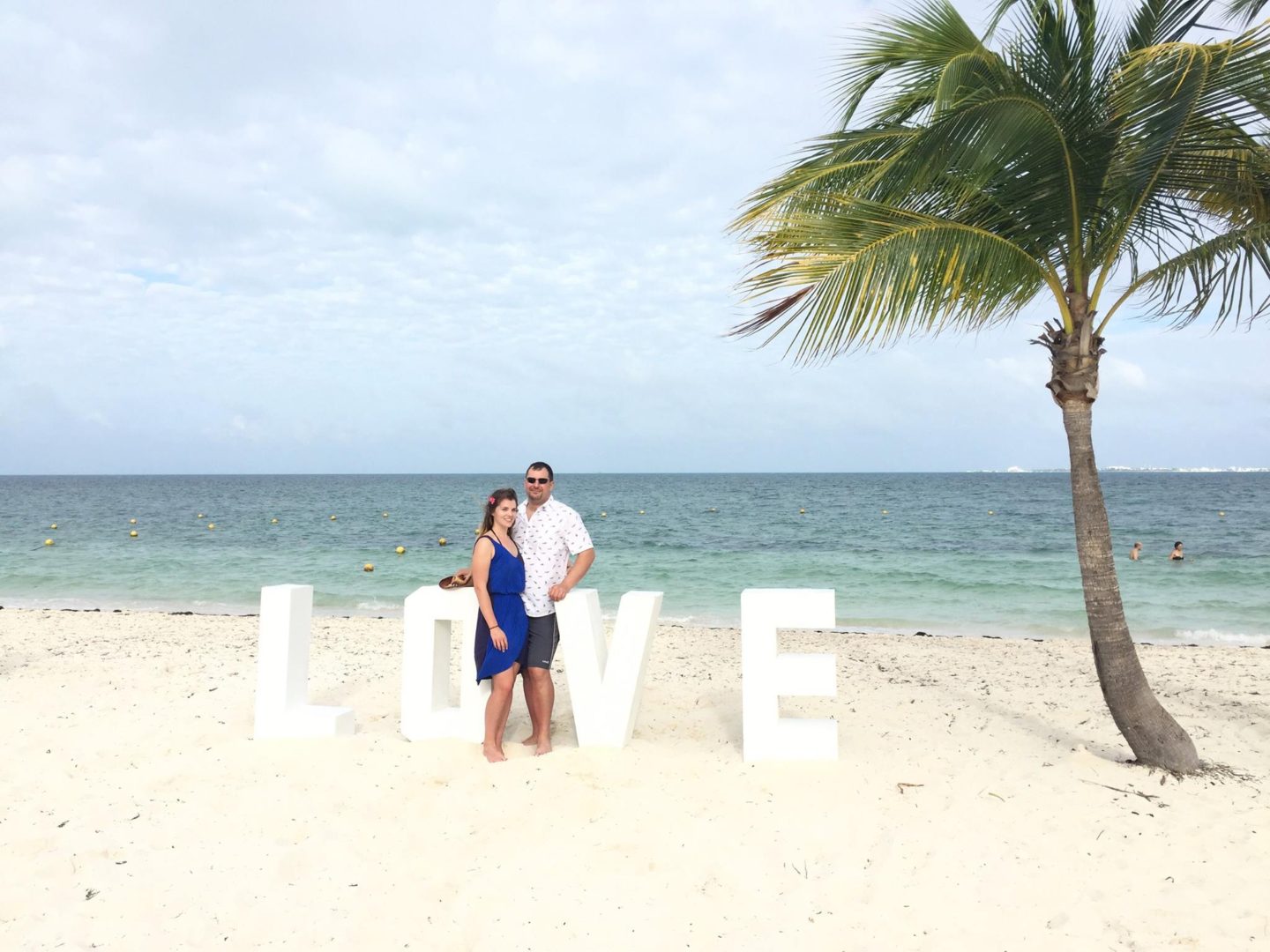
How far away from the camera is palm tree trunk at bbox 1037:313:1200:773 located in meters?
5.43

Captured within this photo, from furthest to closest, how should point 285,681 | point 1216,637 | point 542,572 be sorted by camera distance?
point 1216,637 → point 285,681 → point 542,572

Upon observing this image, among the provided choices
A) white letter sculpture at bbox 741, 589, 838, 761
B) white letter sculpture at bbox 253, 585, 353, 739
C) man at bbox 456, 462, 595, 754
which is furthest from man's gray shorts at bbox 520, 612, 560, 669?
white letter sculpture at bbox 253, 585, 353, 739

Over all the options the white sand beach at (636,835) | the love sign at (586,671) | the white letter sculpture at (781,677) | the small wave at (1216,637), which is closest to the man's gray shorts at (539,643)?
the love sign at (586,671)

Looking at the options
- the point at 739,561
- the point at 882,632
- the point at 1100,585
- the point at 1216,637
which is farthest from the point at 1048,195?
the point at 739,561

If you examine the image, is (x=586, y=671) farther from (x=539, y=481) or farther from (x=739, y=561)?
(x=739, y=561)

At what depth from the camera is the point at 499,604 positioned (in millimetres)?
5715

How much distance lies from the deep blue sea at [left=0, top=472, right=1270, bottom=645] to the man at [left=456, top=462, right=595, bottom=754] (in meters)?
9.98

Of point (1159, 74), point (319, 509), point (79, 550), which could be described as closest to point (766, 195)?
point (1159, 74)

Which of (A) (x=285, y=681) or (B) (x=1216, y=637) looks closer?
(A) (x=285, y=681)

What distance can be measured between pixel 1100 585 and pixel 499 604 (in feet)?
13.4

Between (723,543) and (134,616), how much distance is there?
65.7ft

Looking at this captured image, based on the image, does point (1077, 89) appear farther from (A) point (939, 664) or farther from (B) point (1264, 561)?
(B) point (1264, 561)

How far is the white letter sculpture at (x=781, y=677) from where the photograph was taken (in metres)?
5.56

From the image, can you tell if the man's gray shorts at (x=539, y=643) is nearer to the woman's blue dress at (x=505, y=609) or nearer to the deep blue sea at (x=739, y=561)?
the woman's blue dress at (x=505, y=609)
